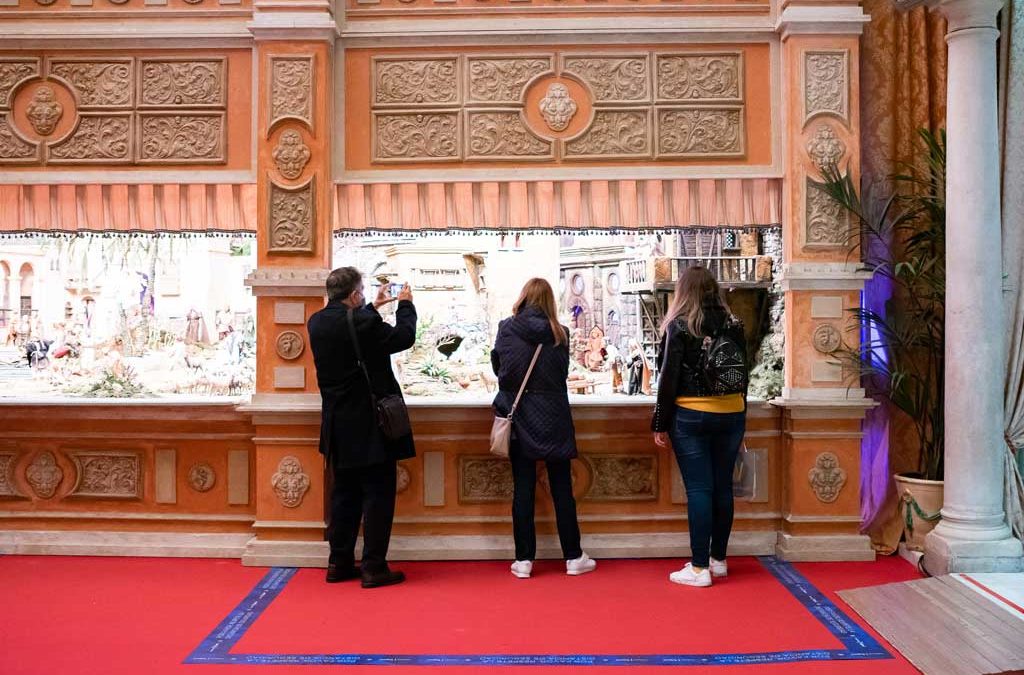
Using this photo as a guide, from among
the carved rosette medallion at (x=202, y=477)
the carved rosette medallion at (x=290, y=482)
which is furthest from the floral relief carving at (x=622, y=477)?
the carved rosette medallion at (x=202, y=477)

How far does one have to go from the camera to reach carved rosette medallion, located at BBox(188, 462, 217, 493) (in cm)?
499

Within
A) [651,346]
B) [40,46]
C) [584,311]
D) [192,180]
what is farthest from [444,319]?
[40,46]

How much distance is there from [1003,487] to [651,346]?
2075mm

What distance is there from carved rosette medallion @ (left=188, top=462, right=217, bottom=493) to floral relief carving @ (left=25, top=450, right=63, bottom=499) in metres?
0.80

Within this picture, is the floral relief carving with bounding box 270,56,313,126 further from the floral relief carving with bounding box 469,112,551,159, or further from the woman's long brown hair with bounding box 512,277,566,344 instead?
Result: the woman's long brown hair with bounding box 512,277,566,344

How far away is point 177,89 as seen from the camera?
4.99m

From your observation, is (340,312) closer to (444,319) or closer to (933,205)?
(444,319)

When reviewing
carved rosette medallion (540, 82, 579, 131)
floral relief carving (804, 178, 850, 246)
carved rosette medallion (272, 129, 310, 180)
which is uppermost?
carved rosette medallion (540, 82, 579, 131)

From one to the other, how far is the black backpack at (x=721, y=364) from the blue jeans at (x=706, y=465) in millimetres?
149

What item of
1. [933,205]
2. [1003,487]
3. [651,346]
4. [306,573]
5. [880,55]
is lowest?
[306,573]

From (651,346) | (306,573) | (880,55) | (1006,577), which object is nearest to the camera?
(1006,577)

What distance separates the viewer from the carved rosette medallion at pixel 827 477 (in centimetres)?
482

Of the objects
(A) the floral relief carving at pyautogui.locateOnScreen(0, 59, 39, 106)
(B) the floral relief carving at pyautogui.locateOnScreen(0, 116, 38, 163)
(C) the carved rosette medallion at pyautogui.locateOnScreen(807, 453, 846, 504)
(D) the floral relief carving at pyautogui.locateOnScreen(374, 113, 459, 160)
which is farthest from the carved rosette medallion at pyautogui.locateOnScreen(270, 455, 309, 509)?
(C) the carved rosette medallion at pyautogui.locateOnScreen(807, 453, 846, 504)

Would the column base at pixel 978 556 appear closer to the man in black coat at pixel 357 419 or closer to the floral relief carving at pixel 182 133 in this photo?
the man in black coat at pixel 357 419
